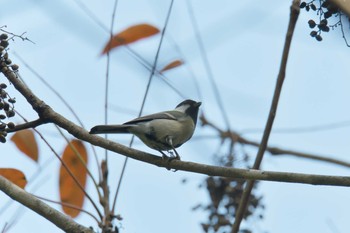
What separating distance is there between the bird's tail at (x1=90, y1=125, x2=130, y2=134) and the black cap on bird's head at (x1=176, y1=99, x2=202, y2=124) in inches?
28.9

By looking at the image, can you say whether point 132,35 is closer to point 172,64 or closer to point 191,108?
point 172,64

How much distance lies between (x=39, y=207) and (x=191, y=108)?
1956mm

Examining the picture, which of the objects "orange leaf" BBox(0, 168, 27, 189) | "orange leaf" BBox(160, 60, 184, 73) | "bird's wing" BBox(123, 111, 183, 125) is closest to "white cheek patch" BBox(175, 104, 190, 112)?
"bird's wing" BBox(123, 111, 183, 125)

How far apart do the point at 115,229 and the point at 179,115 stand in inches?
49.0

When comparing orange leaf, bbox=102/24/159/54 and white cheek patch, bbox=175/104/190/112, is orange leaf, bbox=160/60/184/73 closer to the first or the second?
orange leaf, bbox=102/24/159/54

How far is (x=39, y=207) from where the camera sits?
10.2 feet

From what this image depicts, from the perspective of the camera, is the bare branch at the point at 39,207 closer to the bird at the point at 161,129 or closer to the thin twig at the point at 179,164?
the thin twig at the point at 179,164

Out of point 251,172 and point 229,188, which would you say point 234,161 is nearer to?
point 229,188

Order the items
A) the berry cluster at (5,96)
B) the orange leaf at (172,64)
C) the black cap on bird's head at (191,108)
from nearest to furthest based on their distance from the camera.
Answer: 1. the berry cluster at (5,96)
2. the orange leaf at (172,64)
3. the black cap on bird's head at (191,108)

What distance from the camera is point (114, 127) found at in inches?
155

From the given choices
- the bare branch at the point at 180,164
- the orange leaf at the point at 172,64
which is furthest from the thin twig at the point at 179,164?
the orange leaf at the point at 172,64

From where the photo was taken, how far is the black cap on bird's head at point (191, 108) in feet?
15.6

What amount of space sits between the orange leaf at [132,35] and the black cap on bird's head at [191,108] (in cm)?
75

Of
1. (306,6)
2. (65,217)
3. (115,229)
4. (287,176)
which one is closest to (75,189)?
(115,229)
